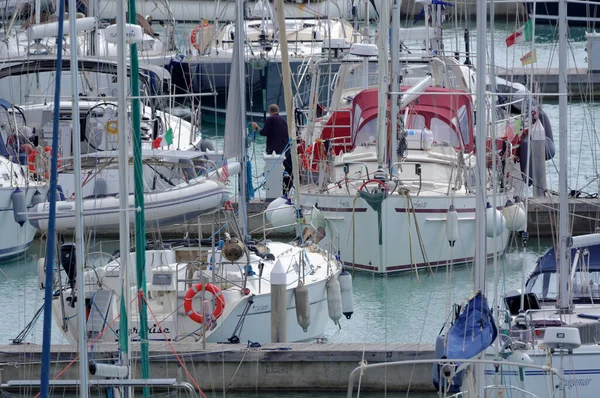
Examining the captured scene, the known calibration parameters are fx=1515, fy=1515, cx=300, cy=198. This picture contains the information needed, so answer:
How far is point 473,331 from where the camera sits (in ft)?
37.9

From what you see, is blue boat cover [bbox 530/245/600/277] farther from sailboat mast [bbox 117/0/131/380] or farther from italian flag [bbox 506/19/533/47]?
sailboat mast [bbox 117/0/131/380]

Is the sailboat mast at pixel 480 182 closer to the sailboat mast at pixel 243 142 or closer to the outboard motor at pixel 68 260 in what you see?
the outboard motor at pixel 68 260

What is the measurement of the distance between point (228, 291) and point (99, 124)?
7111 mm

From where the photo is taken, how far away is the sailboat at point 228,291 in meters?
14.8

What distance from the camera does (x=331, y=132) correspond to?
2239 centimetres

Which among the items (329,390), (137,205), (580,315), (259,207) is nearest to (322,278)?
(329,390)

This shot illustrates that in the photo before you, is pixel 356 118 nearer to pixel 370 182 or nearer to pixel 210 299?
pixel 370 182

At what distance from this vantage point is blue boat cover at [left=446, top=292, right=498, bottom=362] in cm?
1142

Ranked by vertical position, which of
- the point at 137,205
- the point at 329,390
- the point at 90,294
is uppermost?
the point at 137,205

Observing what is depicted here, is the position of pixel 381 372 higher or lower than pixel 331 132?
lower

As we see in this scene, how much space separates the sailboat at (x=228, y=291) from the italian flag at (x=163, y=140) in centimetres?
409

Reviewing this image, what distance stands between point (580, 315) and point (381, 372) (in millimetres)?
1958

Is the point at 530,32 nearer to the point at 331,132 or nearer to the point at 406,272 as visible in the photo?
the point at 406,272

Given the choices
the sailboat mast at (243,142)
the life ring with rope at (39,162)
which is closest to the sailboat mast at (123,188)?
the sailboat mast at (243,142)
